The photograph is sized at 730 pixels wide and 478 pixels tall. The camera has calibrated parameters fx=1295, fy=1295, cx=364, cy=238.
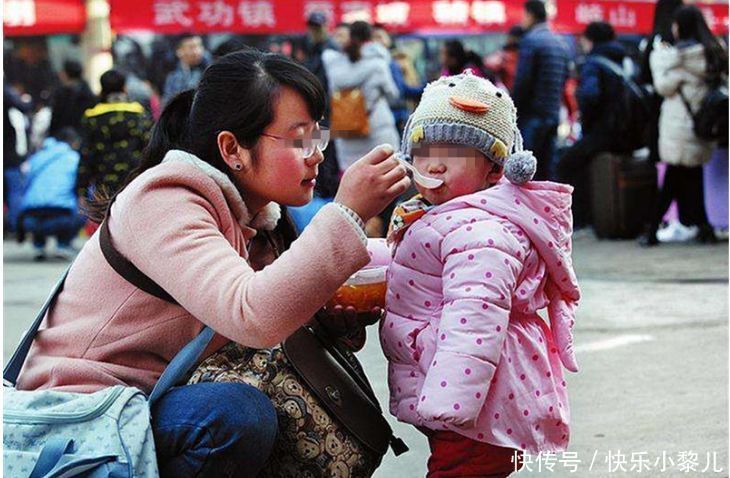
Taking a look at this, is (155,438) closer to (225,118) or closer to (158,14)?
(225,118)

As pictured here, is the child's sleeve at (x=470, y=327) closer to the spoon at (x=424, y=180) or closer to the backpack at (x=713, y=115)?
the spoon at (x=424, y=180)

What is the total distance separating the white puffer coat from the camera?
798 centimetres

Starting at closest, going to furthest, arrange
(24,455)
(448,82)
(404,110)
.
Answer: (24,455) < (448,82) < (404,110)

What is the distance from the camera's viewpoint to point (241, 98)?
8.45 feet

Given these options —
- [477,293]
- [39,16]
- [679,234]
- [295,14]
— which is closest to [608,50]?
[679,234]

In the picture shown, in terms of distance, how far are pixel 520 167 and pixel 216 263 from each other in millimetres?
673

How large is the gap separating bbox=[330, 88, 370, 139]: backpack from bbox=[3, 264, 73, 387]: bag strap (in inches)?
223

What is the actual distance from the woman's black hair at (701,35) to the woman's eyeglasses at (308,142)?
5.75 meters

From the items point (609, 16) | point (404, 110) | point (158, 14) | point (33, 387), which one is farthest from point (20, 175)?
point (33, 387)

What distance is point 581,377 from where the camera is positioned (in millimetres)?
4785

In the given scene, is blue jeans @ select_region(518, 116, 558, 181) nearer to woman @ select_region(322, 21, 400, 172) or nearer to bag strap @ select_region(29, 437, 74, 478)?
woman @ select_region(322, 21, 400, 172)

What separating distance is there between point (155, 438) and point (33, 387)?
295mm

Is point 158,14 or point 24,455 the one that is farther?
point 158,14

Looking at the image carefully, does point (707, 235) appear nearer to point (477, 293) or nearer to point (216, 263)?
point (477, 293)
